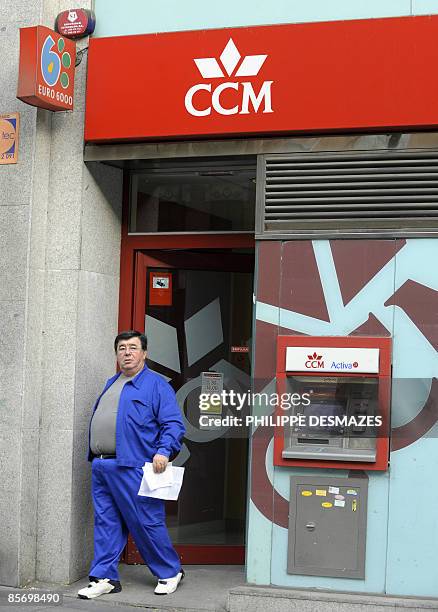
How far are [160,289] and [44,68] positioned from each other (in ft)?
6.18

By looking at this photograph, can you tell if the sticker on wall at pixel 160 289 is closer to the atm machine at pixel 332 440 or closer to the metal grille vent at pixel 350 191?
the metal grille vent at pixel 350 191

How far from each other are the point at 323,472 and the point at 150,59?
3.00 metres

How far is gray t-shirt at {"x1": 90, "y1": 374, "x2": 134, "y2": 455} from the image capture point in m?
6.83

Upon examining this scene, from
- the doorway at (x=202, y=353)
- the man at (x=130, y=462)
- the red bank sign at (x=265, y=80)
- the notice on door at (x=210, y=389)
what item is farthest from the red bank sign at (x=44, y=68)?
the notice on door at (x=210, y=389)

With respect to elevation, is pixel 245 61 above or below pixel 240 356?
above

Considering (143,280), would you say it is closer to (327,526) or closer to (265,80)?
(265,80)

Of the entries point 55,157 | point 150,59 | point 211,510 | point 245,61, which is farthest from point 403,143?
point 211,510

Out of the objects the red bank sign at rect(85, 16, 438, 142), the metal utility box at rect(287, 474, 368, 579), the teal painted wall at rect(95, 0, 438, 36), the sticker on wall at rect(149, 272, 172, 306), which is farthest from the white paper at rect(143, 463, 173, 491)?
the teal painted wall at rect(95, 0, 438, 36)

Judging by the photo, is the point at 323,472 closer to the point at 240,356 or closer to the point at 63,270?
the point at 240,356

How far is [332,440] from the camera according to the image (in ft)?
21.3

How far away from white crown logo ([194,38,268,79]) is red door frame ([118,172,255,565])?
127 centimetres

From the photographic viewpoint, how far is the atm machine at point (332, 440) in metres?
6.33

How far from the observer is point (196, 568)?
7.53m

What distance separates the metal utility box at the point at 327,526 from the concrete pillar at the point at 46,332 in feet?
5.38
